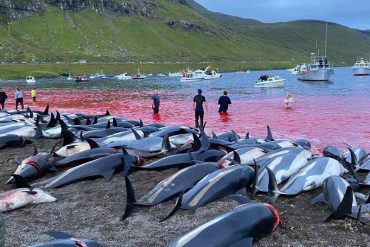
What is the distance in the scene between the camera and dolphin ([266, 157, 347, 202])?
38.2ft

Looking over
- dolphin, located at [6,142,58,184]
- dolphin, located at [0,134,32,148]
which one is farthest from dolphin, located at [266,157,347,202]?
dolphin, located at [0,134,32,148]

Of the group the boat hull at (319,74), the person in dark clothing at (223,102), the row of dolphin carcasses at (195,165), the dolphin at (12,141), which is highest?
the row of dolphin carcasses at (195,165)

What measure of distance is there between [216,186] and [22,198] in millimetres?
4998

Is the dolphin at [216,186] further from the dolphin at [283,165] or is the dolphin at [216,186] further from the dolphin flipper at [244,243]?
the dolphin flipper at [244,243]

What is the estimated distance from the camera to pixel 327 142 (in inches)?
965

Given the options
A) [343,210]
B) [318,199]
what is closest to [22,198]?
[318,199]

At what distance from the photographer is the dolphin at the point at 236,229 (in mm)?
7738

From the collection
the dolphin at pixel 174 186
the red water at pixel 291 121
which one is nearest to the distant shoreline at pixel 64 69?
the red water at pixel 291 121

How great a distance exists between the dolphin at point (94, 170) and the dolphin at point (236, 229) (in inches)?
239

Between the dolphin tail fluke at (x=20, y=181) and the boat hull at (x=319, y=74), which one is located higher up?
the dolphin tail fluke at (x=20, y=181)

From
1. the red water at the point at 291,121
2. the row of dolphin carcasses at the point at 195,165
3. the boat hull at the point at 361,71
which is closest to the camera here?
the row of dolphin carcasses at the point at 195,165

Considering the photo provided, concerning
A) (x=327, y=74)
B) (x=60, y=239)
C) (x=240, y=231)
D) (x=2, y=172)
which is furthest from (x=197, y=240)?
(x=327, y=74)

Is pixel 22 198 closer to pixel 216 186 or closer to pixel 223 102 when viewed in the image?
pixel 216 186

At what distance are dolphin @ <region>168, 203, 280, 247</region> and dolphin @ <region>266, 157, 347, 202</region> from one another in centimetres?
220
